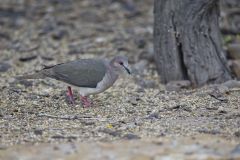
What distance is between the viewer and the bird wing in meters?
7.92

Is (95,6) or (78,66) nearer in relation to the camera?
(78,66)

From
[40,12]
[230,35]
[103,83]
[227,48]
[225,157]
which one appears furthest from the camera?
[40,12]

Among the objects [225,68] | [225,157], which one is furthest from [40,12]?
[225,157]

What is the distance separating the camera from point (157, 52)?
9.44 meters

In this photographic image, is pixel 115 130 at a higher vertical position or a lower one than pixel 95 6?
lower

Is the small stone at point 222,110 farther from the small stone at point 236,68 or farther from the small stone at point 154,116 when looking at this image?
the small stone at point 236,68

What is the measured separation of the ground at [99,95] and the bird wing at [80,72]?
0.35 meters

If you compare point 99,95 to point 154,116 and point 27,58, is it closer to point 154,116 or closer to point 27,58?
point 154,116

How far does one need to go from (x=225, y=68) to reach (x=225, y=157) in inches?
147

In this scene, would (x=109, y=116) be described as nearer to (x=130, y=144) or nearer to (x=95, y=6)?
(x=130, y=144)

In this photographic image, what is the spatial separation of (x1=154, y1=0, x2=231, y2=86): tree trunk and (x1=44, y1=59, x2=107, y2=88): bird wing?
1.43 metres

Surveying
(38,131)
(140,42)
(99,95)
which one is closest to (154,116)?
(38,131)

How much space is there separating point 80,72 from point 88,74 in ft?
0.36

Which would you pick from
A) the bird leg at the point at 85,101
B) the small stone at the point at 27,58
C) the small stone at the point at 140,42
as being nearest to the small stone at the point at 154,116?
the bird leg at the point at 85,101
